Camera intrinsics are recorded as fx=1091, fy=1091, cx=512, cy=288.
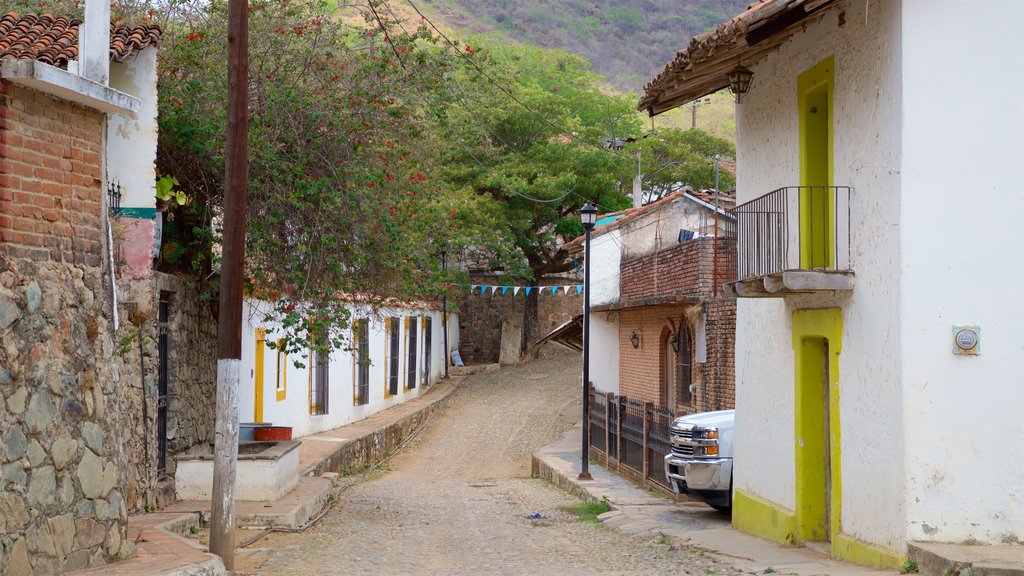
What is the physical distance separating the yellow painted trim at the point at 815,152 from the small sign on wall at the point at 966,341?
1.62 m

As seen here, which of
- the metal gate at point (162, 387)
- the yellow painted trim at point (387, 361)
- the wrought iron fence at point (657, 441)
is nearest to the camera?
the metal gate at point (162, 387)

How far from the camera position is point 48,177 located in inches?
309

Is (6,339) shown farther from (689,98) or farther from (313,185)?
(689,98)

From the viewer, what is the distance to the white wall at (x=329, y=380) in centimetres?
1797

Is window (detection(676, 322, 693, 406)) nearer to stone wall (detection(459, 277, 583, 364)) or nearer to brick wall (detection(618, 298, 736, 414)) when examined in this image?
brick wall (detection(618, 298, 736, 414))

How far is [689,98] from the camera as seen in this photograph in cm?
1345

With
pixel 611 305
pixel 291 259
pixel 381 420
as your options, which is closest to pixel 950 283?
pixel 291 259

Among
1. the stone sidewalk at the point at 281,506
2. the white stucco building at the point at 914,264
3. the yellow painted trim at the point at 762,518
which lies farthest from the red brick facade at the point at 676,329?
the stone sidewalk at the point at 281,506

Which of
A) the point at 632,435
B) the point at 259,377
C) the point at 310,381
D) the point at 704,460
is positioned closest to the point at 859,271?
the point at 704,460

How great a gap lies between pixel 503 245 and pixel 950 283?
27188 mm

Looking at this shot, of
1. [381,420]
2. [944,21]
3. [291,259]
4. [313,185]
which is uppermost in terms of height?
[944,21]

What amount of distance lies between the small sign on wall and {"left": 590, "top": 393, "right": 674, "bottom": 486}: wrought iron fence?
751cm

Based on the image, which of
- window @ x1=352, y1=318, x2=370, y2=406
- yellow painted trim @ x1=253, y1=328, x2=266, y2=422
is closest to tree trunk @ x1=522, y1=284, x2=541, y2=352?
window @ x1=352, y1=318, x2=370, y2=406

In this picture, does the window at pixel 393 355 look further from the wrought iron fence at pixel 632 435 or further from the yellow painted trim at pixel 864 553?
the yellow painted trim at pixel 864 553
